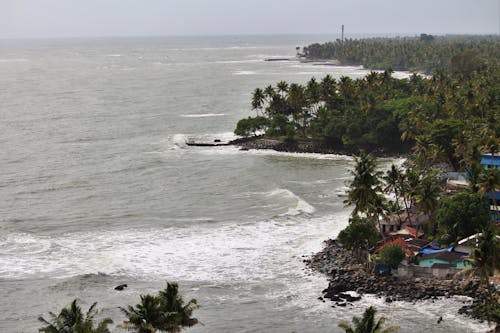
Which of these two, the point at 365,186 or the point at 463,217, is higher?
the point at 365,186

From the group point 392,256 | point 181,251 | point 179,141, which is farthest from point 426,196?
point 179,141

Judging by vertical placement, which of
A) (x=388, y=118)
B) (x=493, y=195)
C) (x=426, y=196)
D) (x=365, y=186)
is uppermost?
(x=388, y=118)

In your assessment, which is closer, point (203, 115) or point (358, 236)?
point (358, 236)

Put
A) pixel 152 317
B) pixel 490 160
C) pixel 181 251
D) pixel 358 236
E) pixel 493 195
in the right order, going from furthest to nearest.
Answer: pixel 490 160, pixel 181 251, pixel 493 195, pixel 358 236, pixel 152 317

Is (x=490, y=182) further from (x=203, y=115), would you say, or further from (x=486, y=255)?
(x=203, y=115)

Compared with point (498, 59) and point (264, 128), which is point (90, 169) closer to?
point (264, 128)

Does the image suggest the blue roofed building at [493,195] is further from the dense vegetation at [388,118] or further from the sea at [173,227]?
the sea at [173,227]
